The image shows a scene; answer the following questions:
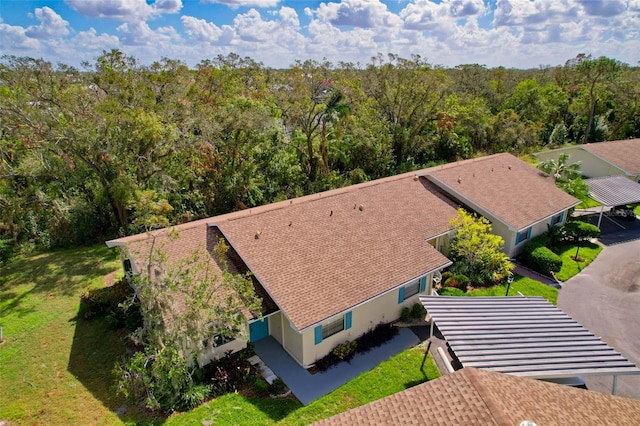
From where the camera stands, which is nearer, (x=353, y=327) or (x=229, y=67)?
(x=353, y=327)

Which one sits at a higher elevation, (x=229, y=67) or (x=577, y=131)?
(x=229, y=67)

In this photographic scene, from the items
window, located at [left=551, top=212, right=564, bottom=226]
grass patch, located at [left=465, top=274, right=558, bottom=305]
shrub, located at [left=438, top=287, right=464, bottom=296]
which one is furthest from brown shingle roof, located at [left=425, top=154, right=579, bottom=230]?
shrub, located at [left=438, top=287, right=464, bottom=296]

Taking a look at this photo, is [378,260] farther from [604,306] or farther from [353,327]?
[604,306]

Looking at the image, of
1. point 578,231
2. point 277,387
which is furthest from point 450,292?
point 578,231

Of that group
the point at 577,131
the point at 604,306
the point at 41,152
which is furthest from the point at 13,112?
the point at 577,131

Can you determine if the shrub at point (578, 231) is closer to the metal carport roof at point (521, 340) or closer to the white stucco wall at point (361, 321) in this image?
the metal carport roof at point (521, 340)

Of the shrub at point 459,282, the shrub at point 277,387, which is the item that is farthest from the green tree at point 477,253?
the shrub at point 277,387

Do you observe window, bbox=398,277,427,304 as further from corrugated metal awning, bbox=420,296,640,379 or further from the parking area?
the parking area
